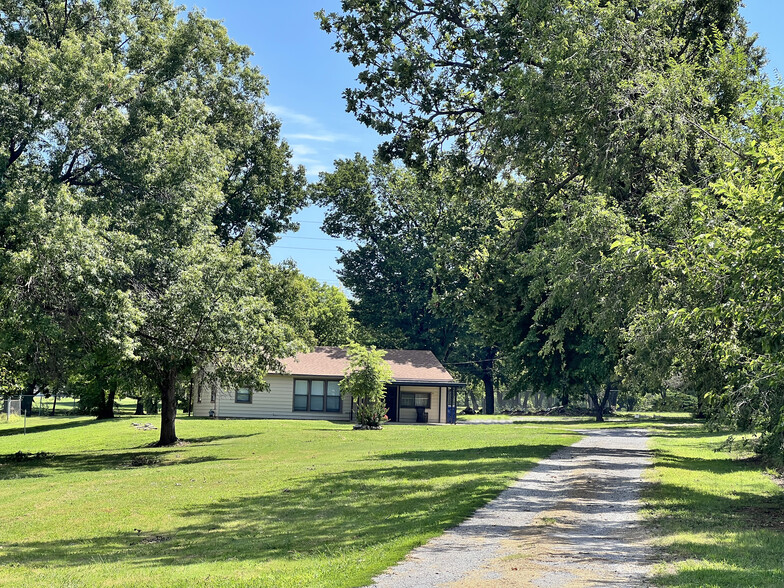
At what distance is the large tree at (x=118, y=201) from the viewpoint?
18.6 m

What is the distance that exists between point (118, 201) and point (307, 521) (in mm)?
12896

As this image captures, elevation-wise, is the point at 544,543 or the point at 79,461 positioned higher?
the point at 544,543

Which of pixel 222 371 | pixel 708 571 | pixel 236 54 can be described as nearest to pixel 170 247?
pixel 222 371

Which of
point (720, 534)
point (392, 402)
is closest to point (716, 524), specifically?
point (720, 534)

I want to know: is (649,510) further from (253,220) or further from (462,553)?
(253,220)

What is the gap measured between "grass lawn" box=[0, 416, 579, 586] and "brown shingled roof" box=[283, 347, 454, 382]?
20.7 metres

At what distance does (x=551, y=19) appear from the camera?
16094 millimetres

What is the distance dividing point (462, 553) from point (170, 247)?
53.4 ft

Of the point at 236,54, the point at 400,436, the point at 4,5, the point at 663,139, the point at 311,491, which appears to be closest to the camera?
the point at 663,139

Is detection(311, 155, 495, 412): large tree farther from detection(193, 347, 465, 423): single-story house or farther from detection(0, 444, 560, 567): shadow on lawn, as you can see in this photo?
detection(0, 444, 560, 567): shadow on lawn

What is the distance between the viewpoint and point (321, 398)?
49.5 metres

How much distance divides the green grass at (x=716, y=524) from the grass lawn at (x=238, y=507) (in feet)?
9.70

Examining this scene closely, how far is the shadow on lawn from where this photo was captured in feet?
34.4

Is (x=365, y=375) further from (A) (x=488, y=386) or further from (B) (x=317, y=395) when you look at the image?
(A) (x=488, y=386)
